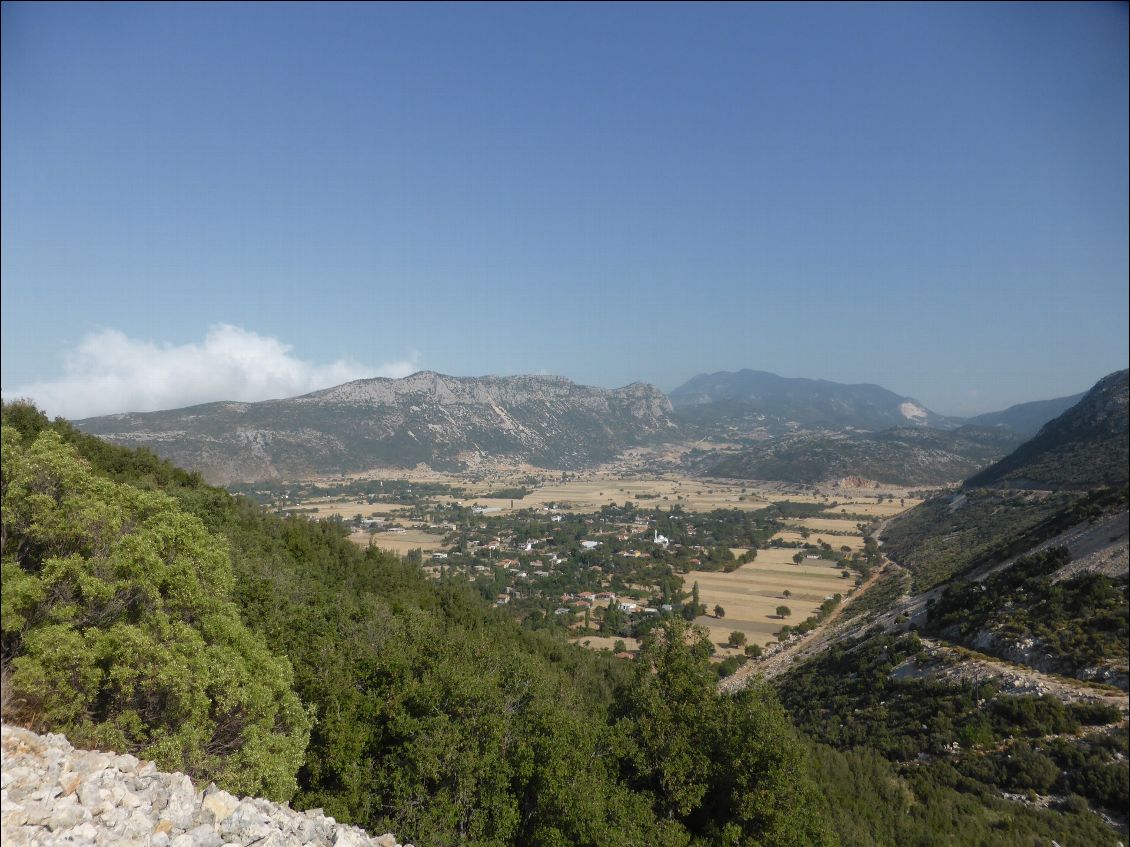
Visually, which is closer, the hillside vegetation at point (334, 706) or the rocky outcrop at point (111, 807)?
the rocky outcrop at point (111, 807)

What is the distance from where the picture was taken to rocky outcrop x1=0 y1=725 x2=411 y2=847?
7090mm

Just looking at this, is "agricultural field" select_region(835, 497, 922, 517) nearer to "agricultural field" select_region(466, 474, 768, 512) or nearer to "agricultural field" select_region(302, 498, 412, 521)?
"agricultural field" select_region(466, 474, 768, 512)

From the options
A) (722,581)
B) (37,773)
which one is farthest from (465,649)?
(722,581)

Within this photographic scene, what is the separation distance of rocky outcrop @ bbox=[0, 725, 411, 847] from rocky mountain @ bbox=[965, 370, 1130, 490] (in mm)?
98946

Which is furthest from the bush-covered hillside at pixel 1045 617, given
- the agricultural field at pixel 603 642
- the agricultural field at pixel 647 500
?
the agricultural field at pixel 647 500

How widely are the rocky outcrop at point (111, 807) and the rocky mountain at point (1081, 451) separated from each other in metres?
98.9

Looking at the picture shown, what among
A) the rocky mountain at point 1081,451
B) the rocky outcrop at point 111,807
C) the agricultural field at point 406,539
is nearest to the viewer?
the rocky outcrop at point 111,807

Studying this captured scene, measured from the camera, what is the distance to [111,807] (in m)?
7.74

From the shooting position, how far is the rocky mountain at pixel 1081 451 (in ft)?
259

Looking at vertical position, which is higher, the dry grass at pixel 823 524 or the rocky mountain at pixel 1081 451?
the rocky mountain at pixel 1081 451

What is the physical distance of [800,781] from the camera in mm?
15836

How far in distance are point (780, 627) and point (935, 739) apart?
36.4 m

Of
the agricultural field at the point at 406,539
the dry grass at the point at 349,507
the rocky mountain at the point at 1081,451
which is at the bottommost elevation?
the agricultural field at the point at 406,539

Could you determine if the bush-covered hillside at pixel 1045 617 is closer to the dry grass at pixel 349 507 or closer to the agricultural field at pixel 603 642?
the agricultural field at pixel 603 642
